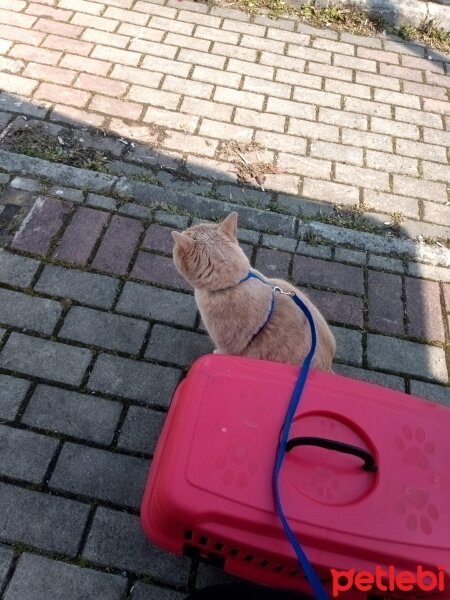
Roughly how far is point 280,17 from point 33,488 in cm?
500

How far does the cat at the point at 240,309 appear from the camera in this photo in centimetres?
238

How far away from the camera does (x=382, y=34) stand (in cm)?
547

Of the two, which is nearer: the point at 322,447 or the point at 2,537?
the point at 322,447

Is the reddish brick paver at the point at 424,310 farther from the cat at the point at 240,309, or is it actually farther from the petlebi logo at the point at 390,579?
the petlebi logo at the point at 390,579

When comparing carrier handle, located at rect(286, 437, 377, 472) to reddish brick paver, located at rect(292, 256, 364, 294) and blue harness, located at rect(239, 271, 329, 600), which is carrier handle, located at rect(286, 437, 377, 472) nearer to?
blue harness, located at rect(239, 271, 329, 600)

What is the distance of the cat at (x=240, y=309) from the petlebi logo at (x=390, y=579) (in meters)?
0.92

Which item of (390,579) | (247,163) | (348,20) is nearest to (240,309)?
(390,579)

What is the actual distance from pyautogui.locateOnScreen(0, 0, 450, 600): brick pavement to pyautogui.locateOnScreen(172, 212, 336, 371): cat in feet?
1.50

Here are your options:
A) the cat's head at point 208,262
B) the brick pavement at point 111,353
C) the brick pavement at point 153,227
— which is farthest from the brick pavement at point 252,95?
the cat's head at point 208,262

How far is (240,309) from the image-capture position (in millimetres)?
2430

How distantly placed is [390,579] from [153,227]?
2354 millimetres

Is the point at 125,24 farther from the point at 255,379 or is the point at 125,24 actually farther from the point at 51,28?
the point at 255,379

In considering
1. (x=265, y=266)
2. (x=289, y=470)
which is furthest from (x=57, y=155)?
(x=289, y=470)

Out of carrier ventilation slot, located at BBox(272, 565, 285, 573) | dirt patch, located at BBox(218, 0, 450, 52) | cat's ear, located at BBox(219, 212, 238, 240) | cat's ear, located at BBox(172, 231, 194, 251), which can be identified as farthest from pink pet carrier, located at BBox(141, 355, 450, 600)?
dirt patch, located at BBox(218, 0, 450, 52)
